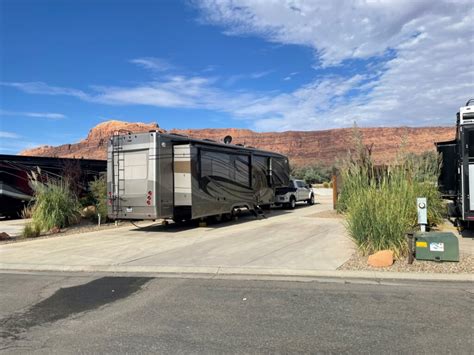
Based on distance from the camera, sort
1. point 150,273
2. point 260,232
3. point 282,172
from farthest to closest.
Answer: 1. point 282,172
2. point 260,232
3. point 150,273

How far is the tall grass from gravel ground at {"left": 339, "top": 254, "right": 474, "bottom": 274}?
48 centimetres

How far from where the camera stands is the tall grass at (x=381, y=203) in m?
8.62

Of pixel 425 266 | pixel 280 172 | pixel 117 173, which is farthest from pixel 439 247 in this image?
pixel 280 172

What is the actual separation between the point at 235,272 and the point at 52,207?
959 cm

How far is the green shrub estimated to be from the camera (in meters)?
14.1

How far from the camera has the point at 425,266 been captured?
795 cm

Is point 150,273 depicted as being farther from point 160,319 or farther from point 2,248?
point 2,248

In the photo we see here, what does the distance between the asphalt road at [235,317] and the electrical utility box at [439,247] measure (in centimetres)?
116

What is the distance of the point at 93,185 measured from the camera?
59.8 ft

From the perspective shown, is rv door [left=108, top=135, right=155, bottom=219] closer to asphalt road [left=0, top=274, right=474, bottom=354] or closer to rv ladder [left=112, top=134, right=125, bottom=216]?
rv ladder [left=112, top=134, right=125, bottom=216]

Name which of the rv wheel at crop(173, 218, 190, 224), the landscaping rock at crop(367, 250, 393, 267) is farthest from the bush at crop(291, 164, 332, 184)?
the landscaping rock at crop(367, 250, 393, 267)

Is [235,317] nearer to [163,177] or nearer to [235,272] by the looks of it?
[235,272]

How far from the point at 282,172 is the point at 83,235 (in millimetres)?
12200

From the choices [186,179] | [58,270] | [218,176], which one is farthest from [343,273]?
[218,176]
